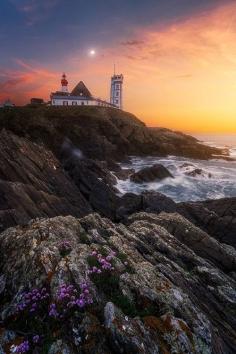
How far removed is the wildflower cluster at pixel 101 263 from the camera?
36.2 feet

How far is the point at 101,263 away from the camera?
38.1 feet

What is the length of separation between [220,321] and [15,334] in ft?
26.3

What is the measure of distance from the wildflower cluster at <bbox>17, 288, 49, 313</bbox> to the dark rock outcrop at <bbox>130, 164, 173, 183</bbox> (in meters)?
49.3

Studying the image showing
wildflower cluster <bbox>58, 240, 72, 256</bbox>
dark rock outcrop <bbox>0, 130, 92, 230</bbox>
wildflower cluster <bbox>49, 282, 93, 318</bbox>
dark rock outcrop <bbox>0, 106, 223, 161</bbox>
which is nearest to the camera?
wildflower cluster <bbox>49, 282, 93, 318</bbox>

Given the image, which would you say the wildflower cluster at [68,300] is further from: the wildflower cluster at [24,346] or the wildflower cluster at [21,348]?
the wildflower cluster at [21,348]

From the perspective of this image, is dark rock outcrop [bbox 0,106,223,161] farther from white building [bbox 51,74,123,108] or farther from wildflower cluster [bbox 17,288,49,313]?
wildflower cluster [bbox 17,288,49,313]

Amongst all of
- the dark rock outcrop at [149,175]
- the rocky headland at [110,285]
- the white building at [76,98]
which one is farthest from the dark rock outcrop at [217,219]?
the white building at [76,98]

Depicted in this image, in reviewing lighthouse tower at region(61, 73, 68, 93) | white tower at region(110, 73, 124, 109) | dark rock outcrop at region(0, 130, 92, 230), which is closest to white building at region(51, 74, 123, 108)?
lighthouse tower at region(61, 73, 68, 93)

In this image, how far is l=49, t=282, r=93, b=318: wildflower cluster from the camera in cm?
906

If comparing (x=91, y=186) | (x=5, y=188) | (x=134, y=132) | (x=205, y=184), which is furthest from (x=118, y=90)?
(x=5, y=188)

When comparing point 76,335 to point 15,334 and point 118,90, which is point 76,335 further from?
point 118,90

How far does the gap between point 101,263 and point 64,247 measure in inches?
77.3

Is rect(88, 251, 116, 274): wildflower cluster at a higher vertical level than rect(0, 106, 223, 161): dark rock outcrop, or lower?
higher

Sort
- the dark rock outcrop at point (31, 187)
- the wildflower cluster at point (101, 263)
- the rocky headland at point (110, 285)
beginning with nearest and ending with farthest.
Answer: the rocky headland at point (110, 285), the wildflower cluster at point (101, 263), the dark rock outcrop at point (31, 187)
